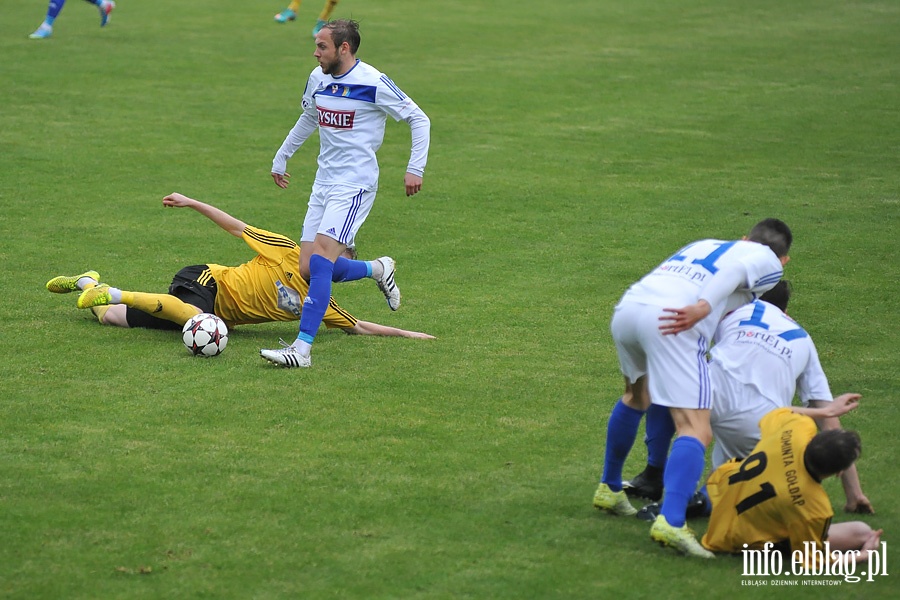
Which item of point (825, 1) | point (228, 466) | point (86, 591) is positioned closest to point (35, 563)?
point (86, 591)

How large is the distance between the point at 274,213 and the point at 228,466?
Result: 6.75m

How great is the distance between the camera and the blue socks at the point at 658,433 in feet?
18.5

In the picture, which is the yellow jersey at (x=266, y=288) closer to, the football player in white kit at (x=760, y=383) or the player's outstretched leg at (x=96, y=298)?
the player's outstretched leg at (x=96, y=298)

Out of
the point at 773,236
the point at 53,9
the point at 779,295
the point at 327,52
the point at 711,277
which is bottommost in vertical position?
the point at 53,9

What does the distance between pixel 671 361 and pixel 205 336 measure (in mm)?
3824

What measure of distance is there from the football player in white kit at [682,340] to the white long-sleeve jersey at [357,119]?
313cm

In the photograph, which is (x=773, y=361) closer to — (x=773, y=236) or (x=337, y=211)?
(x=773, y=236)

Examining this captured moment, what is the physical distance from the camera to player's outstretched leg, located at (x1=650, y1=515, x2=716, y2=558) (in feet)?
16.1

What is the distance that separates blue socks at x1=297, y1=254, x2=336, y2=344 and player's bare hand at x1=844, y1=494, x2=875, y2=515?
12.4ft

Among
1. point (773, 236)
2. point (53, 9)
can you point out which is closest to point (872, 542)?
point (773, 236)

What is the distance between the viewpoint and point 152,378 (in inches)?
289

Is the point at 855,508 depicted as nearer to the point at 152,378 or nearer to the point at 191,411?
the point at 191,411

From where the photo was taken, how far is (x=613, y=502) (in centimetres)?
545

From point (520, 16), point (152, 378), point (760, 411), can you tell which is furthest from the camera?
point (520, 16)
